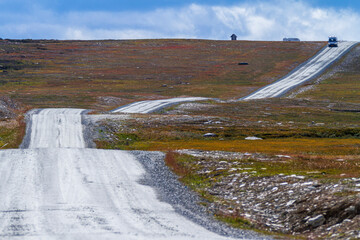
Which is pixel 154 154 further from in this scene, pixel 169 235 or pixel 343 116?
pixel 343 116

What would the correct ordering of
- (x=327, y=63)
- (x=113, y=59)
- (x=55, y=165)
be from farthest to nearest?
(x=113, y=59) < (x=327, y=63) < (x=55, y=165)

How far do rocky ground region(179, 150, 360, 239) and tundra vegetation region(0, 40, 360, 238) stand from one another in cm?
9

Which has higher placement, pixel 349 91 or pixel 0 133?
pixel 349 91

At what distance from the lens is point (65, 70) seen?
142m

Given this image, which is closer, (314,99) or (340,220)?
(340,220)

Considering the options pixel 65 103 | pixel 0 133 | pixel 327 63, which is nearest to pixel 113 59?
pixel 327 63

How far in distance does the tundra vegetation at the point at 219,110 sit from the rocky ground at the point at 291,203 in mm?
88

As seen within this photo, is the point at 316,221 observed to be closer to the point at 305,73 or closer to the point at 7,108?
the point at 7,108

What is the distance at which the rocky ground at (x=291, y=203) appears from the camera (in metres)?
18.3

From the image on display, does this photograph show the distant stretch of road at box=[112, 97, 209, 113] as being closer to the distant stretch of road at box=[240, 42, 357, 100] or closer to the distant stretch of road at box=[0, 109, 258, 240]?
the distant stretch of road at box=[240, 42, 357, 100]

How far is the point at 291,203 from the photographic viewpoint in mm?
21250

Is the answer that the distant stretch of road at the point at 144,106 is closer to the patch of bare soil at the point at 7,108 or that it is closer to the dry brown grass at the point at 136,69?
the dry brown grass at the point at 136,69

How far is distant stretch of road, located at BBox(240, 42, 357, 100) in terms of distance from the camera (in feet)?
355

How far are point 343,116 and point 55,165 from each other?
5574 centimetres
